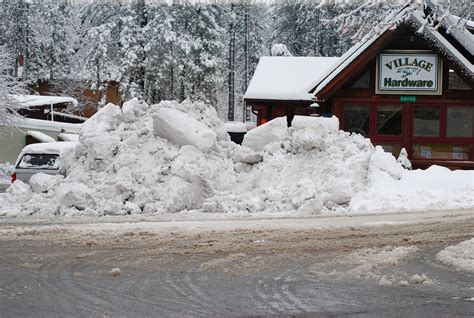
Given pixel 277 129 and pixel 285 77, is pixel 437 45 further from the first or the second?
pixel 285 77

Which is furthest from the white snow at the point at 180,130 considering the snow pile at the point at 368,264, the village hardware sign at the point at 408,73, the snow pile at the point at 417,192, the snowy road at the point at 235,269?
the village hardware sign at the point at 408,73

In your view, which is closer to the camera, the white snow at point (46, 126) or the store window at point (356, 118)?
the store window at point (356, 118)

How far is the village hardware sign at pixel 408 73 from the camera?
2286cm

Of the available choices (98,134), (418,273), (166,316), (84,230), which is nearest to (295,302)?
(166,316)

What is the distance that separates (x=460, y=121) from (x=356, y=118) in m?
3.44

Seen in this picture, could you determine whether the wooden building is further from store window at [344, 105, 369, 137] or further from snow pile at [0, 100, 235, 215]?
snow pile at [0, 100, 235, 215]

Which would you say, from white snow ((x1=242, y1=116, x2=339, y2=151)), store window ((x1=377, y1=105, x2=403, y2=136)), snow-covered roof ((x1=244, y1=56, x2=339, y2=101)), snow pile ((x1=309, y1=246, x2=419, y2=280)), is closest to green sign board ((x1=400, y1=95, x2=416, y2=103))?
store window ((x1=377, y1=105, x2=403, y2=136))

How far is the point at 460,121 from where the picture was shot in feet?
74.7

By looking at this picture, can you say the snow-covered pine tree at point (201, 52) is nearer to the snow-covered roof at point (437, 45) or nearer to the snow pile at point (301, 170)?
the snow-covered roof at point (437, 45)

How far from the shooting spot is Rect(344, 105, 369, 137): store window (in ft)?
76.7

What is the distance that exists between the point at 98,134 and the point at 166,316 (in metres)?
11.1

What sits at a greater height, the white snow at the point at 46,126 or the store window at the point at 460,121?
the store window at the point at 460,121

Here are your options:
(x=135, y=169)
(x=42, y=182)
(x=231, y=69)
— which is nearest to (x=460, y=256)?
(x=135, y=169)

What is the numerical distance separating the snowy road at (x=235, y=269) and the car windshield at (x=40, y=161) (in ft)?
18.1
